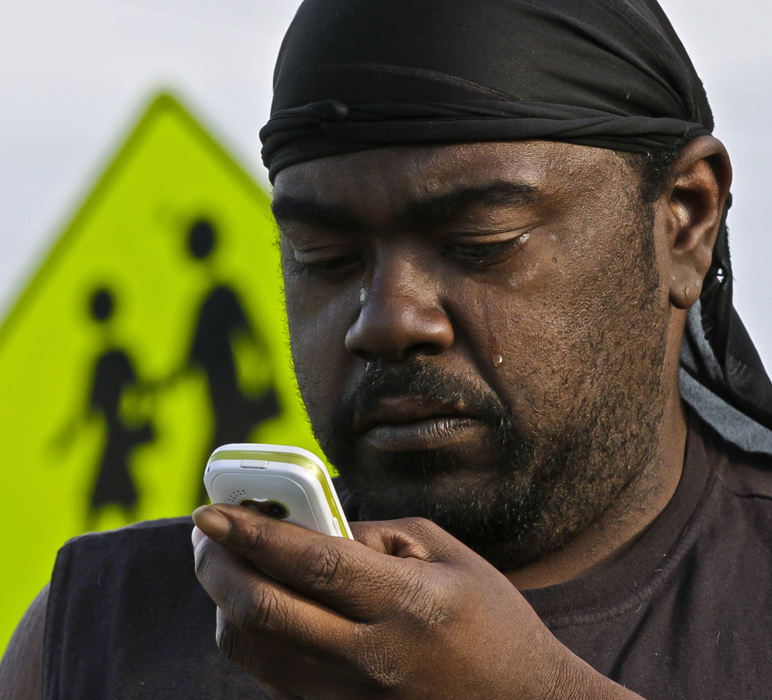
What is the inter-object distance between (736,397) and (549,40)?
83 cm

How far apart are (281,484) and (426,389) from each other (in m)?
0.62

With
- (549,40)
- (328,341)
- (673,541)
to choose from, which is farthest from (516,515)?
(549,40)

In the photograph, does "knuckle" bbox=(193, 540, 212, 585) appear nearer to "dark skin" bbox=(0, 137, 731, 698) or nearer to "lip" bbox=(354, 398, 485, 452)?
"dark skin" bbox=(0, 137, 731, 698)

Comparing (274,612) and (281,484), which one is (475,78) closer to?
(281,484)

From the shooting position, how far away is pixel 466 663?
1594 mm

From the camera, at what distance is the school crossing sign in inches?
161

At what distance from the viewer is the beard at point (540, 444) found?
217 centimetres

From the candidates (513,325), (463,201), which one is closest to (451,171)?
(463,201)

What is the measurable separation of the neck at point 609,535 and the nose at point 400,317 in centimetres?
49

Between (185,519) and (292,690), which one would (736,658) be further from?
(185,519)

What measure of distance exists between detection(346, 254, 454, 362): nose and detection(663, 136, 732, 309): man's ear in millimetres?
535

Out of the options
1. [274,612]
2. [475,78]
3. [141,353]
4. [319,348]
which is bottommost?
[274,612]

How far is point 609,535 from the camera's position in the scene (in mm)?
2354

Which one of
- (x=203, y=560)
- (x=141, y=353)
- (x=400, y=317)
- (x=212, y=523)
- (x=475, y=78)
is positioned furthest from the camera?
(x=141, y=353)
